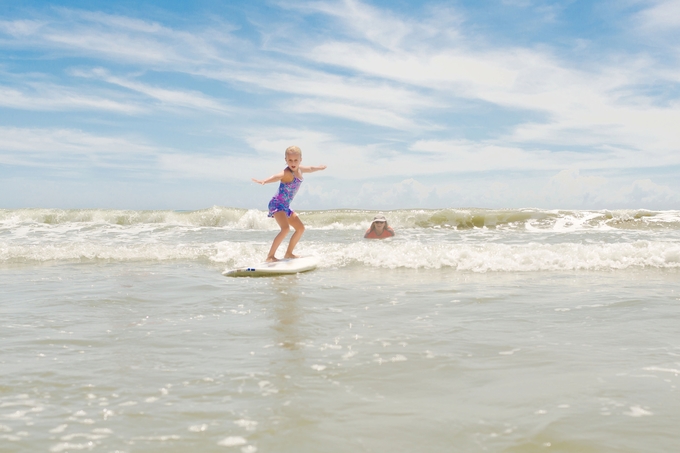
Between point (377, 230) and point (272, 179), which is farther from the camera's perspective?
point (377, 230)

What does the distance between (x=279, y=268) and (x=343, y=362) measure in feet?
18.1

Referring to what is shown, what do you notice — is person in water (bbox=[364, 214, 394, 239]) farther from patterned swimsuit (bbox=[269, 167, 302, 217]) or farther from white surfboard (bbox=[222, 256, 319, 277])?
patterned swimsuit (bbox=[269, 167, 302, 217])

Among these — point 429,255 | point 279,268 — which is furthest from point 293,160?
point 429,255

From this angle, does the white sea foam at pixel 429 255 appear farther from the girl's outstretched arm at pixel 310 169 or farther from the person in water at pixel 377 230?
the person in water at pixel 377 230

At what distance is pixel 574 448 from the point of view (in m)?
2.25

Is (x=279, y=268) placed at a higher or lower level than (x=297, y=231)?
lower

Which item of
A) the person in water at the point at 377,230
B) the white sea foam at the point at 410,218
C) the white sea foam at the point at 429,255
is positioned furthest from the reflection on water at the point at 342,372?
the white sea foam at the point at 410,218

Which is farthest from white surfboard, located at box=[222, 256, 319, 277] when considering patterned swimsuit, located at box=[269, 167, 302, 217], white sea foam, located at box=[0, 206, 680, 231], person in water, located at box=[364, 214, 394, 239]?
white sea foam, located at box=[0, 206, 680, 231]

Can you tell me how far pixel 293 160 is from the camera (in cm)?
945

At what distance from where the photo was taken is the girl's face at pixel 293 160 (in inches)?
371

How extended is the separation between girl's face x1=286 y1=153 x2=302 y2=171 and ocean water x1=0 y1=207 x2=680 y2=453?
230 cm

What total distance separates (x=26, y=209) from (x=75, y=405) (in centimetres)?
3398

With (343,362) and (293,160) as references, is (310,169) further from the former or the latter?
(343,362)

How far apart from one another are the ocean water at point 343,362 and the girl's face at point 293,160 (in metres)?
2.30
